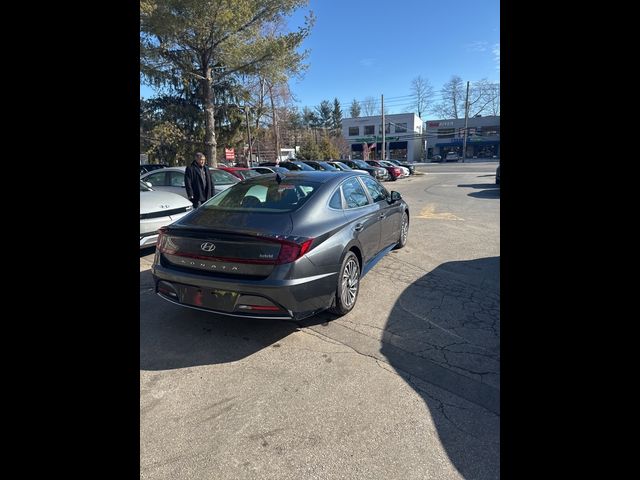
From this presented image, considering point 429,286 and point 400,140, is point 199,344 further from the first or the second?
point 400,140

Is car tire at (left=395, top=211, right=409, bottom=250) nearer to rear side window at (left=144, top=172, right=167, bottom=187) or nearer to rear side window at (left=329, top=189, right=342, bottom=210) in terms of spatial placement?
rear side window at (left=329, top=189, right=342, bottom=210)

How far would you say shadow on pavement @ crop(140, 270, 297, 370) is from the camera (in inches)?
124

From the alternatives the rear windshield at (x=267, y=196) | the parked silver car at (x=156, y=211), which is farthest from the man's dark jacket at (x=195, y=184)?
the rear windshield at (x=267, y=196)

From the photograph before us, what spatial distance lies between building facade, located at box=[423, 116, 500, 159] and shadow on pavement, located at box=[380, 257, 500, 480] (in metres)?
62.0

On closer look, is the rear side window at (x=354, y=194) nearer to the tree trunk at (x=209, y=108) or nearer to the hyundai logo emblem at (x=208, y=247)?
the hyundai logo emblem at (x=208, y=247)

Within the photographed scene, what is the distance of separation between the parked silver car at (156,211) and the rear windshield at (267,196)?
7.66 ft

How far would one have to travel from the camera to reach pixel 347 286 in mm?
3930

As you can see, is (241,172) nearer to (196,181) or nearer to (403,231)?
(196,181)

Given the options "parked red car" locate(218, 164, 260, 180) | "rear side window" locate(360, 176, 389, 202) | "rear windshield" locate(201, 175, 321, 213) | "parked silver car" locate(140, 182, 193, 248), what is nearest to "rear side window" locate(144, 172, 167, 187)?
"parked red car" locate(218, 164, 260, 180)
